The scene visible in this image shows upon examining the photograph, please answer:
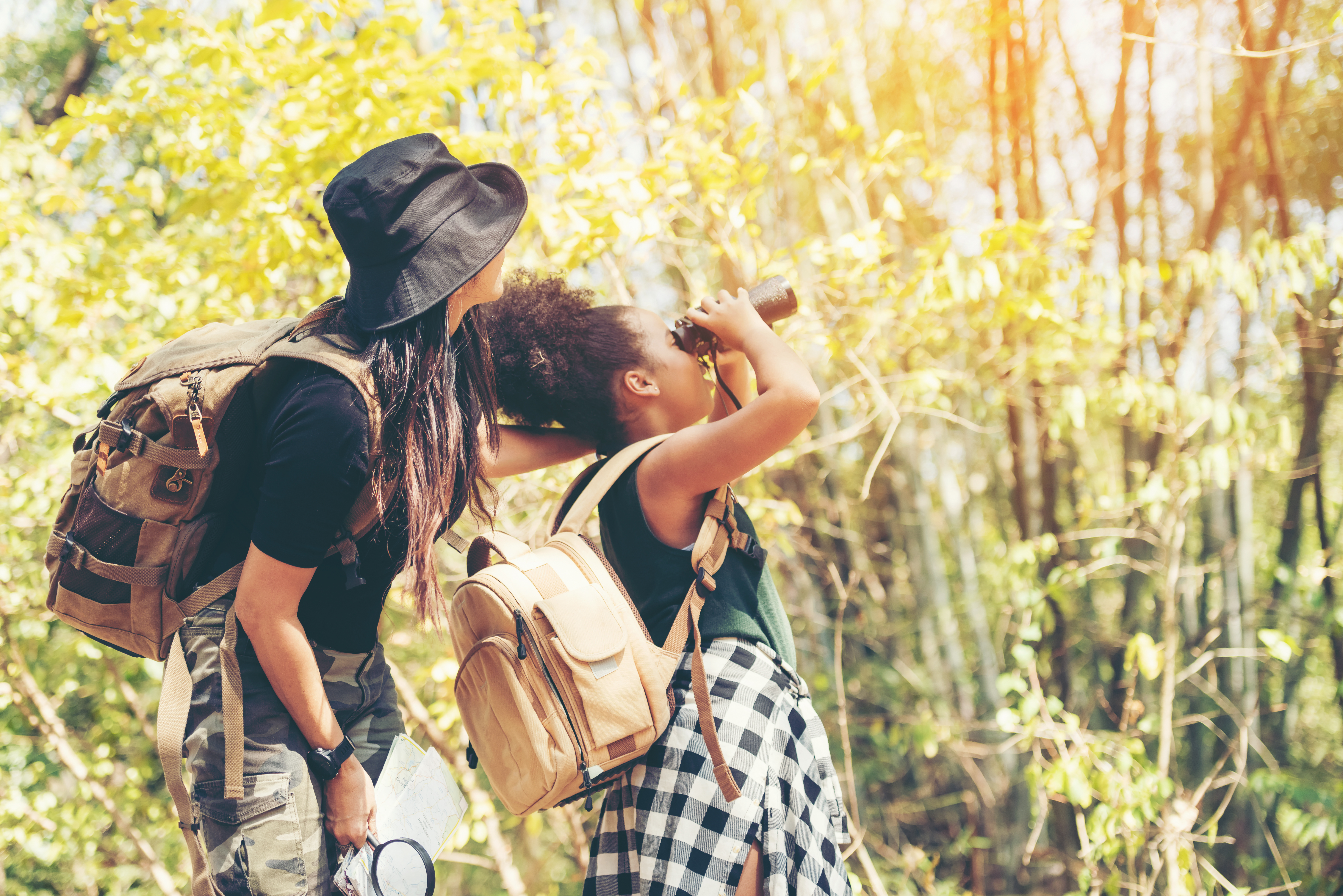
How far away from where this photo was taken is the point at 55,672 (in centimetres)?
294

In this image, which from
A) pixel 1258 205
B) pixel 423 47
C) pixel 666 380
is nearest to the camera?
pixel 666 380

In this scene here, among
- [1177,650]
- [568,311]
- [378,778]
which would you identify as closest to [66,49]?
[568,311]

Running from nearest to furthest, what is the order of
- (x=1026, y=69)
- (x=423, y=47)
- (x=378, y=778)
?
(x=378, y=778) → (x=423, y=47) → (x=1026, y=69)

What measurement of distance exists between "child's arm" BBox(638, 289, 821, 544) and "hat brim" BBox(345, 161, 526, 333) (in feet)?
1.24

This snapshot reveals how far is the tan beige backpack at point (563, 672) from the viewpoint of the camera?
105cm

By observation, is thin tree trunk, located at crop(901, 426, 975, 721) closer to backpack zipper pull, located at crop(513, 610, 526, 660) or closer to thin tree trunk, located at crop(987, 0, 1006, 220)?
thin tree trunk, located at crop(987, 0, 1006, 220)

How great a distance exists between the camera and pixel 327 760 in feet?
3.39

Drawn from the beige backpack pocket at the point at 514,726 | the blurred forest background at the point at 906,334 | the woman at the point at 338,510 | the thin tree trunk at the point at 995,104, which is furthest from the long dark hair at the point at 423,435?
the thin tree trunk at the point at 995,104

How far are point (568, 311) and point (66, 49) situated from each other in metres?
5.61

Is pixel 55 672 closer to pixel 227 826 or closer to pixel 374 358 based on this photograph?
pixel 227 826

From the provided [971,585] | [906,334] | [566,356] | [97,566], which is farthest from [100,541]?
[971,585]

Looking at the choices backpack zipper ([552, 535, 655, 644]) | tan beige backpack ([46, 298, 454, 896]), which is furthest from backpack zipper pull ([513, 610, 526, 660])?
tan beige backpack ([46, 298, 454, 896])

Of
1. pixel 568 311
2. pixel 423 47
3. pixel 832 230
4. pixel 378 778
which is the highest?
pixel 423 47

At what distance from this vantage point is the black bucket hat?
101 centimetres
